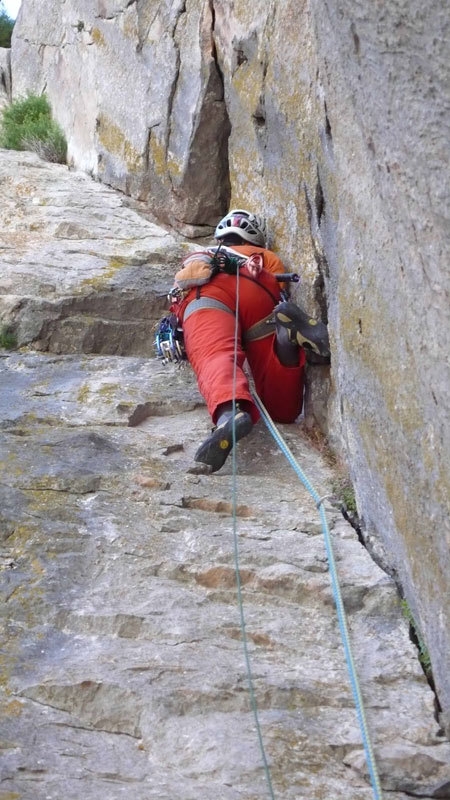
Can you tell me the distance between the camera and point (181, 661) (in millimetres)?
3457

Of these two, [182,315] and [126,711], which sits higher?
[182,315]

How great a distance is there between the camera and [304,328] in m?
5.35

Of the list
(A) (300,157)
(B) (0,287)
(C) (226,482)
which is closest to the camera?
(C) (226,482)

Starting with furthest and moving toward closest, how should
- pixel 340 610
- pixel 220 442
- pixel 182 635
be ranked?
pixel 220 442, pixel 340 610, pixel 182 635

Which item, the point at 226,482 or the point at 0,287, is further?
the point at 0,287

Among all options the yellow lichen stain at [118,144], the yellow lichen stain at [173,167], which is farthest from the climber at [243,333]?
the yellow lichen stain at [118,144]

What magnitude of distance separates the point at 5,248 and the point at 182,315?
88.6 inches

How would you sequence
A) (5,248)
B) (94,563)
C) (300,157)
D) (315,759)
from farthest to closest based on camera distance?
(5,248), (300,157), (94,563), (315,759)

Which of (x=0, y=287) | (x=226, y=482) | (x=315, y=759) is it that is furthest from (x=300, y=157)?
(x=315, y=759)

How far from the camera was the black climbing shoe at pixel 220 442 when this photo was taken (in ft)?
16.3

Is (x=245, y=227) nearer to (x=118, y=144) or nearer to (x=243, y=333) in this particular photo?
(x=243, y=333)

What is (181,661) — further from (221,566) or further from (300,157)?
(300,157)

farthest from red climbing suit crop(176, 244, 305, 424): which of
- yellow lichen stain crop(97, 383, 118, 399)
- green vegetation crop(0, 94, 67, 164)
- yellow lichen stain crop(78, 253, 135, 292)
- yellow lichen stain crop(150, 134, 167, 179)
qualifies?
green vegetation crop(0, 94, 67, 164)

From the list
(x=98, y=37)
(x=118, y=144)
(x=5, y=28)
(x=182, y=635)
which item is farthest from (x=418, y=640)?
(x=5, y=28)
